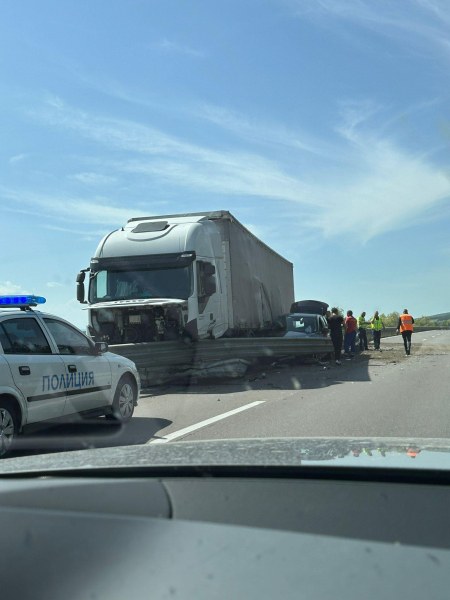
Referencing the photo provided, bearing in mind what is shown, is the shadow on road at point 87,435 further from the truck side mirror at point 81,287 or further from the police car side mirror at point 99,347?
the truck side mirror at point 81,287

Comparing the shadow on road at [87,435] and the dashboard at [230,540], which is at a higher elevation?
the dashboard at [230,540]

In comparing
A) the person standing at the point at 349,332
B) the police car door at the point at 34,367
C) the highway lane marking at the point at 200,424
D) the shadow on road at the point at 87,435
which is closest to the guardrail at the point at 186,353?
the highway lane marking at the point at 200,424

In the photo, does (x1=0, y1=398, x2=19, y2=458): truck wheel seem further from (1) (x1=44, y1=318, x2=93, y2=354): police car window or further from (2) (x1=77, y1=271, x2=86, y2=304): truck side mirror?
(2) (x1=77, y1=271, x2=86, y2=304): truck side mirror

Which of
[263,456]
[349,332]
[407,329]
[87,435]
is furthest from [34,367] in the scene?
[407,329]

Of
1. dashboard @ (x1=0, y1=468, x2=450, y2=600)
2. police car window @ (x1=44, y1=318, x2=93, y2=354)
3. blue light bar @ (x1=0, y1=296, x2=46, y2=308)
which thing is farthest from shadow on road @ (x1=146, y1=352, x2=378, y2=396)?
dashboard @ (x1=0, y1=468, x2=450, y2=600)

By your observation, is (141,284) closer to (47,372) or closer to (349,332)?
(47,372)

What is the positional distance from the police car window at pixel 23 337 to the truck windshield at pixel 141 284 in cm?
655

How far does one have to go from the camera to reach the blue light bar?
24.5 feet

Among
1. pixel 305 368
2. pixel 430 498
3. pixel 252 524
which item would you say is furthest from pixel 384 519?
pixel 305 368

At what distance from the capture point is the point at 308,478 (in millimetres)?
2293

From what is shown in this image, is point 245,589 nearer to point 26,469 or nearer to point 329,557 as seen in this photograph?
point 329,557

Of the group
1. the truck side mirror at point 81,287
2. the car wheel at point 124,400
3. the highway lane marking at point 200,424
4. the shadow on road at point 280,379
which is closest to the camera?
the highway lane marking at point 200,424

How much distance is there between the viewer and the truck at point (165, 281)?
1413 cm

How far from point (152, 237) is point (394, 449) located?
40.7ft
